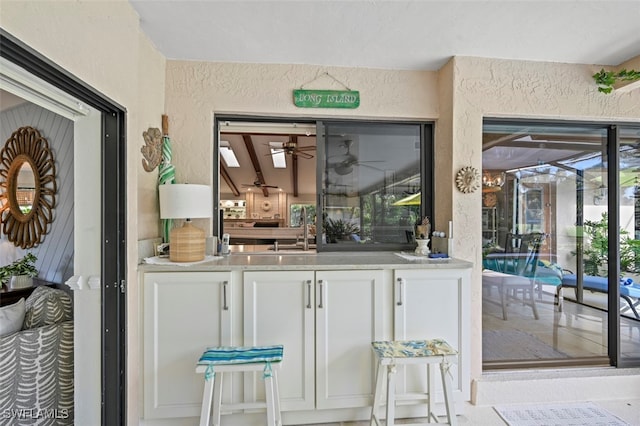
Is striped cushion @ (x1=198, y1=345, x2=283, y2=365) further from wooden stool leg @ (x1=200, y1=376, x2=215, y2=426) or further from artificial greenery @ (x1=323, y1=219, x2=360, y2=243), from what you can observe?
artificial greenery @ (x1=323, y1=219, x2=360, y2=243)

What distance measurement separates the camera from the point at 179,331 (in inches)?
70.7

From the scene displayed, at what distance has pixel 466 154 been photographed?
7.26 feet

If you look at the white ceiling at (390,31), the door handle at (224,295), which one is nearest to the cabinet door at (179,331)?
the door handle at (224,295)

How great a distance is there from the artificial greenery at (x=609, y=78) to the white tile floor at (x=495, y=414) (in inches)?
90.9

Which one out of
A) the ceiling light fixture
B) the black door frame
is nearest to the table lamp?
the black door frame

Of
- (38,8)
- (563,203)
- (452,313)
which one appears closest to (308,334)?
(452,313)

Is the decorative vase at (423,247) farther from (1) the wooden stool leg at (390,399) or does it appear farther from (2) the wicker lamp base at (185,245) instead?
(2) the wicker lamp base at (185,245)

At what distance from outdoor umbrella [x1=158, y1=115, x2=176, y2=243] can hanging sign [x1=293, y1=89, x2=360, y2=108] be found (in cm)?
97

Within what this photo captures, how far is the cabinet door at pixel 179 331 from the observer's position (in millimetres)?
1788

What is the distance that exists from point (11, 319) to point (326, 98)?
2.49 m

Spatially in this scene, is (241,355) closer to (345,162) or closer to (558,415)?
(345,162)

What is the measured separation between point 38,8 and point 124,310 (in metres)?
1.43

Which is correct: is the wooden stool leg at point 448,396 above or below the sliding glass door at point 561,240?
below

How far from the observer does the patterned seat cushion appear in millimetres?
1852
